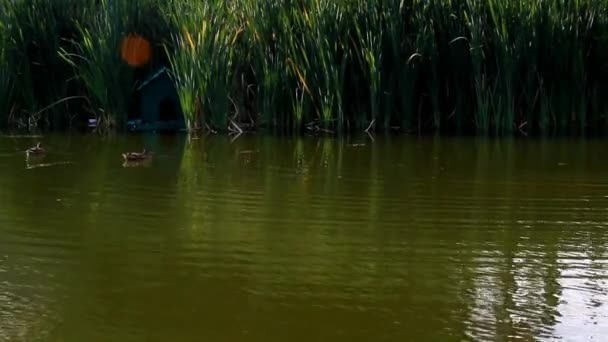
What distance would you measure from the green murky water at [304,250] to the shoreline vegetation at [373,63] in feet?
7.95

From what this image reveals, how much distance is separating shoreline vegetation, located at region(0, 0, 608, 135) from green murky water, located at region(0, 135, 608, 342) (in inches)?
95.4

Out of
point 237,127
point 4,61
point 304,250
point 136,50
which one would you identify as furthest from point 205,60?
point 304,250

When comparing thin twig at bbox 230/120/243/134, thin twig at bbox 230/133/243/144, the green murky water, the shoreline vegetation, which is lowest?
the green murky water

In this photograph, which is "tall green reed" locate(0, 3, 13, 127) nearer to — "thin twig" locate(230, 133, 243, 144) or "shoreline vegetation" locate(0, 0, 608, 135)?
"shoreline vegetation" locate(0, 0, 608, 135)

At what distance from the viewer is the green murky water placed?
2998 mm

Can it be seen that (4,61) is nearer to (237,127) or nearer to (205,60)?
(205,60)

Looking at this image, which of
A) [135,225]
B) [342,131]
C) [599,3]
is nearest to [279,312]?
[135,225]

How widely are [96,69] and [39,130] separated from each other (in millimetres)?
867

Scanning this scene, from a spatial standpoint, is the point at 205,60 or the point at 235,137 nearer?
the point at 235,137

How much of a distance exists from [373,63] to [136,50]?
2.72 metres

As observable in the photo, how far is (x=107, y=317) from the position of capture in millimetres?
3051

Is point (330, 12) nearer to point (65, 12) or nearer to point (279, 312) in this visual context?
point (65, 12)

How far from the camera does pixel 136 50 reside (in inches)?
408

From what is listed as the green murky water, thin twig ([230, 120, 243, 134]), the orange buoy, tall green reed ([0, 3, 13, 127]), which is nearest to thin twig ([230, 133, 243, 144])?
thin twig ([230, 120, 243, 134])
